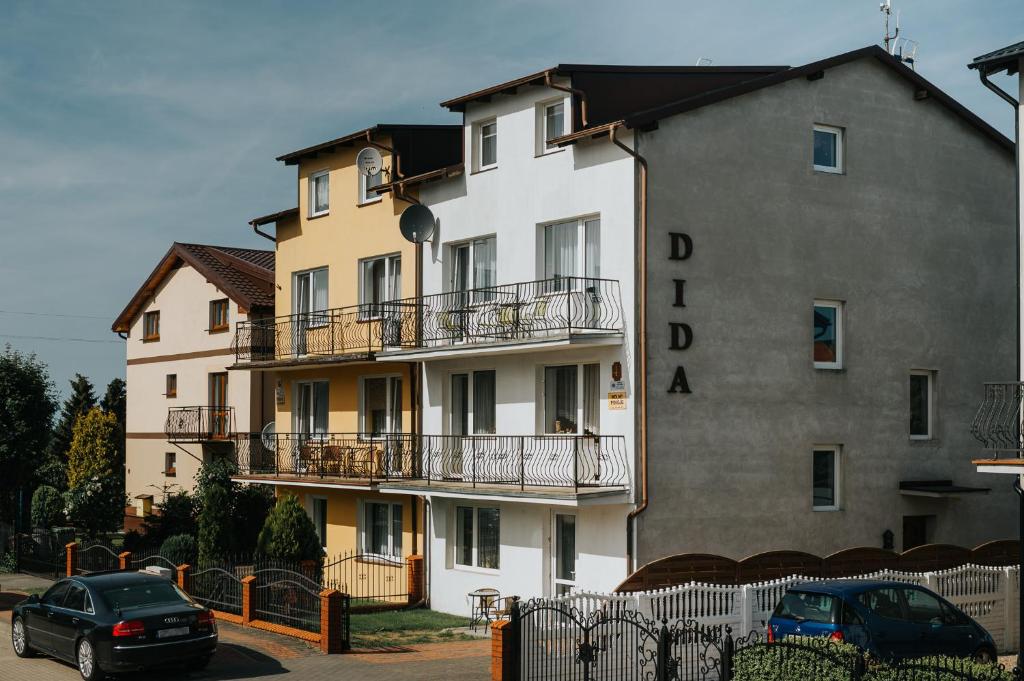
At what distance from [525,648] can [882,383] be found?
1083 cm

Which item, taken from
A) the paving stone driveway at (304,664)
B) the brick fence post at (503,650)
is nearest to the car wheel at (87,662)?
the paving stone driveway at (304,664)

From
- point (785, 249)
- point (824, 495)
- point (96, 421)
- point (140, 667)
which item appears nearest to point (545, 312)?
point (785, 249)

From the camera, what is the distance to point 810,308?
A: 23.5m

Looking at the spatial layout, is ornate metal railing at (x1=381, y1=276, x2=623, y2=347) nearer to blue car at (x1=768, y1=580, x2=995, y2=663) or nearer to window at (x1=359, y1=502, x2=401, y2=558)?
window at (x1=359, y1=502, x2=401, y2=558)

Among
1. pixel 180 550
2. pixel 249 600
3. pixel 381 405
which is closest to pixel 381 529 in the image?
pixel 381 405

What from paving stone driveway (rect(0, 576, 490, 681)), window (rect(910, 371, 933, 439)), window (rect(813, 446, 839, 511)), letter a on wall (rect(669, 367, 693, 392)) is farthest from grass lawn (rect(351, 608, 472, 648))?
window (rect(910, 371, 933, 439))

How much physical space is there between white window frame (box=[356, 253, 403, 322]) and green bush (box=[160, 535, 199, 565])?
680 centimetres

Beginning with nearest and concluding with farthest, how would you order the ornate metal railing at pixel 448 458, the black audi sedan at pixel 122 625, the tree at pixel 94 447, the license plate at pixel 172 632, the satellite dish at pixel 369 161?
the black audi sedan at pixel 122 625 → the license plate at pixel 172 632 → the ornate metal railing at pixel 448 458 → the satellite dish at pixel 369 161 → the tree at pixel 94 447

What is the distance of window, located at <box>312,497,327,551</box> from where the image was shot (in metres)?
30.2

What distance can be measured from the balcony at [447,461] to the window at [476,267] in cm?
314

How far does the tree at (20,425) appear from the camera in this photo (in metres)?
37.8

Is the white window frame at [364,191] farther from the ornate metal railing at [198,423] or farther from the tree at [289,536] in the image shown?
the ornate metal railing at [198,423]

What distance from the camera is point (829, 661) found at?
1377cm

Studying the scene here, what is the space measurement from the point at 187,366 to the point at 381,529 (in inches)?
587
